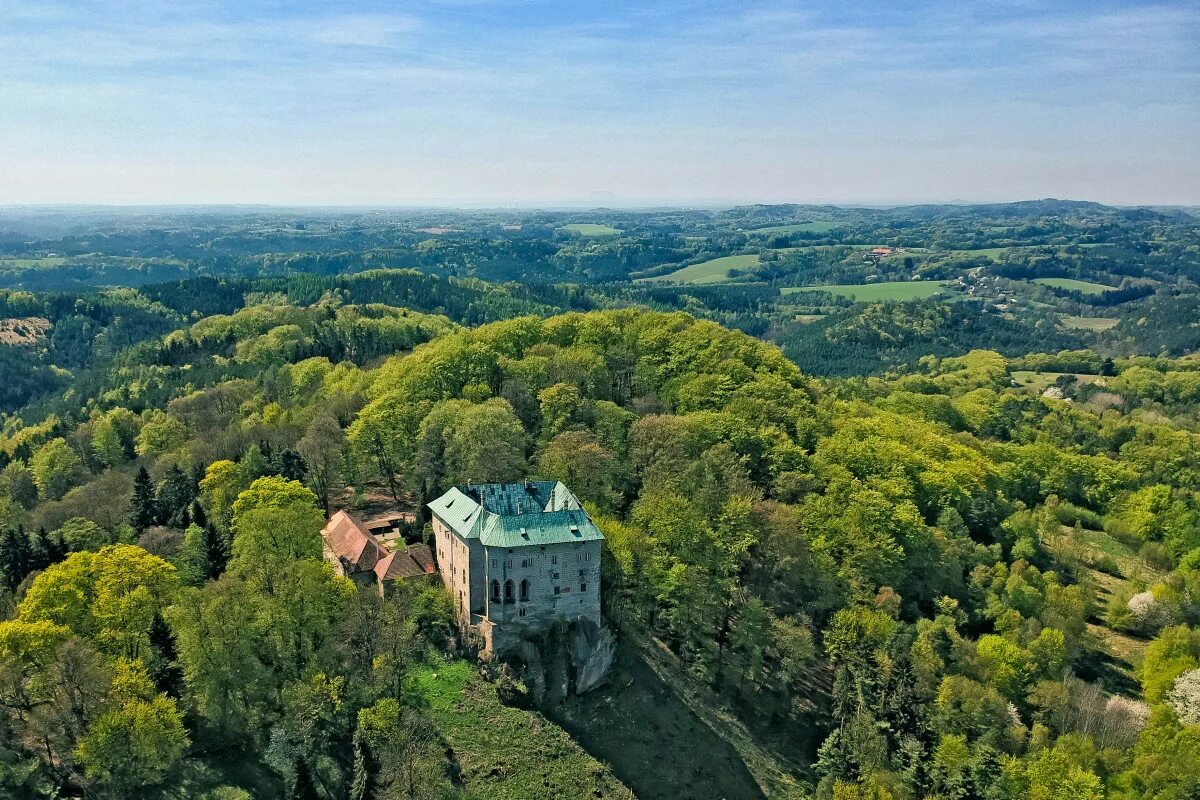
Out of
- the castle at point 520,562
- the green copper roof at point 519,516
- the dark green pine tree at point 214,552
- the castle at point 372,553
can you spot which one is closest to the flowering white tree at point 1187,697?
the castle at point 520,562

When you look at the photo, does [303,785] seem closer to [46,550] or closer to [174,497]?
[46,550]

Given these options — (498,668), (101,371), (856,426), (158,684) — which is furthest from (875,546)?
(101,371)

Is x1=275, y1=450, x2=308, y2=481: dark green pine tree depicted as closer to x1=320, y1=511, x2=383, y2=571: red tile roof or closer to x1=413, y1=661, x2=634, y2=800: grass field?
x1=320, y1=511, x2=383, y2=571: red tile roof

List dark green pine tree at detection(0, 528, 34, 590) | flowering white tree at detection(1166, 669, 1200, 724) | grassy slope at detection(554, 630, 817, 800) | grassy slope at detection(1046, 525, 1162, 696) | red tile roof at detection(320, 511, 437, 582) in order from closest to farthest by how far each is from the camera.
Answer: grassy slope at detection(554, 630, 817, 800)
red tile roof at detection(320, 511, 437, 582)
flowering white tree at detection(1166, 669, 1200, 724)
dark green pine tree at detection(0, 528, 34, 590)
grassy slope at detection(1046, 525, 1162, 696)

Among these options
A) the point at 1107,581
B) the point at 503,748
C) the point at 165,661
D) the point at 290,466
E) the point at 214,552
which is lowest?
the point at 1107,581

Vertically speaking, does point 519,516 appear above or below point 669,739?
above

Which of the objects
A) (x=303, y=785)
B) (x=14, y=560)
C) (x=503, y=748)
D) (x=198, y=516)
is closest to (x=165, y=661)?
(x=303, y=785)

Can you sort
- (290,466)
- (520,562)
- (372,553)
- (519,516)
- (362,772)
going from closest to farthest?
(362,772), (520,562), (519,516), (372,553), (290,466)

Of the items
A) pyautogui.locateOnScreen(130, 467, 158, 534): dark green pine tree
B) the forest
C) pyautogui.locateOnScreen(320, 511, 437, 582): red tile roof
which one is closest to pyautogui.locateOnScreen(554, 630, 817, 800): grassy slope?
the forest
